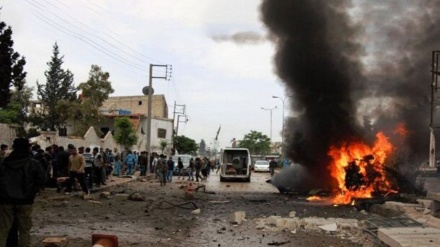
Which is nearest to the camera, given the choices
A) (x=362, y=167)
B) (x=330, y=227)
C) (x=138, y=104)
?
(x=330, y=227)

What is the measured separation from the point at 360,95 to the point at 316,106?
Result: 1.83 metres

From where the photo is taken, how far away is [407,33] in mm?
18594

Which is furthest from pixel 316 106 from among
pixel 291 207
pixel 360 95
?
pixel 291 207

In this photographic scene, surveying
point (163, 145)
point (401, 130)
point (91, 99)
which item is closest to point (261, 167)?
point (163, 145)

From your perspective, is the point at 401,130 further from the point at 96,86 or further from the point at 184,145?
the point at 184,145

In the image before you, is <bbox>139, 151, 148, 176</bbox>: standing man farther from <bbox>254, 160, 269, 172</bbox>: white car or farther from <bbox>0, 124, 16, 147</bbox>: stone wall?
<bbox>254, 160, 269, 172</bbox>: white car

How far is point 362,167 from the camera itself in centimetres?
1681

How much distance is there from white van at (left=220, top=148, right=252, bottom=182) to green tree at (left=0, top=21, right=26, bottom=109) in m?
13.4

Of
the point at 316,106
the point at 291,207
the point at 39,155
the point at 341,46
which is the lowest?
the point at 291,207

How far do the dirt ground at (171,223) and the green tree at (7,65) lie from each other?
695cm

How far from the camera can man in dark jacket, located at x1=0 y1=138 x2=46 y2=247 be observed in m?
5.30

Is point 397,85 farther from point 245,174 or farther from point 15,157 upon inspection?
point 15,157

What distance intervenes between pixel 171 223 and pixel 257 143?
8553cm

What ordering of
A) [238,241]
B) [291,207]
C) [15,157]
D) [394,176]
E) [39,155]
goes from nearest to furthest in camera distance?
[15,157], [238,241], [39,155], [291,207], [394,176]
